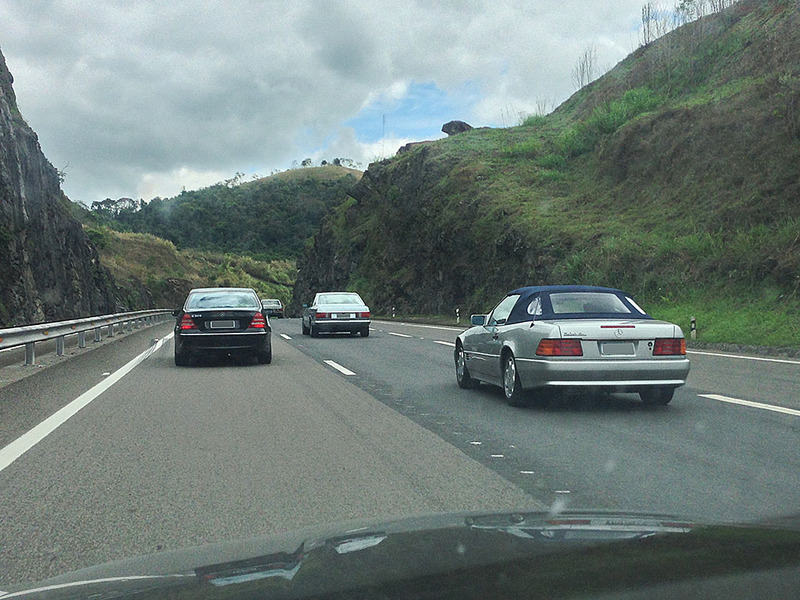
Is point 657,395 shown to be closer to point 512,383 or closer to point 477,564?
point 512,383

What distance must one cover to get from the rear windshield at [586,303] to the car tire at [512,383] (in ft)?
2.80

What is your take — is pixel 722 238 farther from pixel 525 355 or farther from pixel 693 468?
pixel 693 468

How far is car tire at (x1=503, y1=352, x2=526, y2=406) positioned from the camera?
30.3ft

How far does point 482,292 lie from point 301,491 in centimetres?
3626

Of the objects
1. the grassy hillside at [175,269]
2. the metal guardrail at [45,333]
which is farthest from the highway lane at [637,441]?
the grassy hillside at [175,269]

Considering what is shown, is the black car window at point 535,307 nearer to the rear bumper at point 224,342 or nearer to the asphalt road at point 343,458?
the asphalt road at point 343,458

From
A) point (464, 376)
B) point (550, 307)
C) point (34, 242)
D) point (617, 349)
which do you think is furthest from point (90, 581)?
point (34, 242)

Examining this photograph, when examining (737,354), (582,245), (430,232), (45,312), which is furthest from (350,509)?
(430,232)

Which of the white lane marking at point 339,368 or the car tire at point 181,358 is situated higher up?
the car tire at point 181,358

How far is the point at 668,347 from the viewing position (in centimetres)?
894

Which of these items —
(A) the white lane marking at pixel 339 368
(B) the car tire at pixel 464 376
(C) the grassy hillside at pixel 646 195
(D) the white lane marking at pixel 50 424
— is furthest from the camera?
(C) the grassy hillside at pixel 646 195

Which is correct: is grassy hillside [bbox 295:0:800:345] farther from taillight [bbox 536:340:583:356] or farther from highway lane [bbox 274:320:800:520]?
taillight [bbox 536:340:583:356]

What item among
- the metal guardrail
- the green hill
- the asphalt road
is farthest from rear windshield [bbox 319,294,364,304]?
the green hill

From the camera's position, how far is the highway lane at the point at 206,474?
14.5ft
